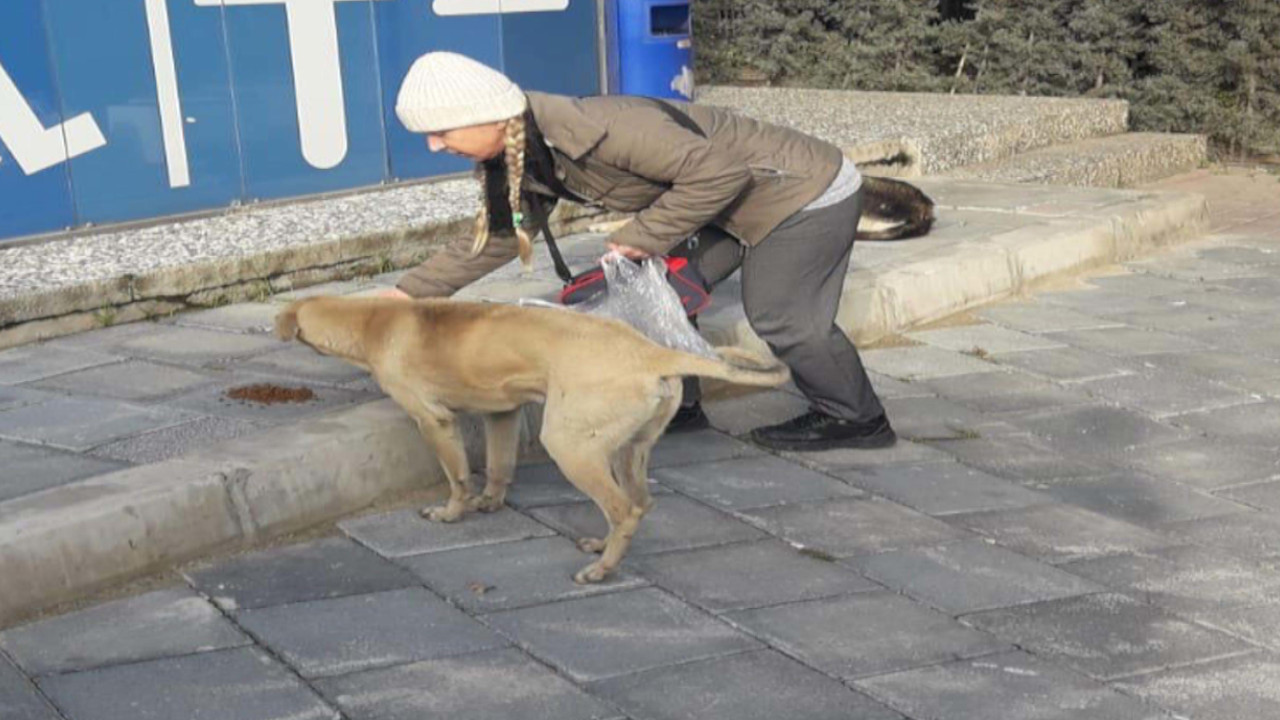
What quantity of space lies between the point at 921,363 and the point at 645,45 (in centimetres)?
447

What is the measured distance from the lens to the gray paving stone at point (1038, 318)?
7.07m

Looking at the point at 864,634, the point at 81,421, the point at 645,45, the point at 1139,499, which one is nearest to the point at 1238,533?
the point at 1139,499

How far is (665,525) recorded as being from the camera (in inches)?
180

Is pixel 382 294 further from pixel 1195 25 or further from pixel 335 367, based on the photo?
pixel 1195 25

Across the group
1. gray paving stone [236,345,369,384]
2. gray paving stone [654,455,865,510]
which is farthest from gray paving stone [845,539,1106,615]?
gray paving stone [236,345,369,384]

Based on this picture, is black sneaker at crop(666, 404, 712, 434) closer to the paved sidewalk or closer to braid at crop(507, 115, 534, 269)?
the paved sidewalk

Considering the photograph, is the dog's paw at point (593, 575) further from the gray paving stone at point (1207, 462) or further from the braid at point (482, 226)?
the gray paving stone at point (1207, 462)

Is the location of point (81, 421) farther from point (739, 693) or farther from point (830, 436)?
point (739, 693)

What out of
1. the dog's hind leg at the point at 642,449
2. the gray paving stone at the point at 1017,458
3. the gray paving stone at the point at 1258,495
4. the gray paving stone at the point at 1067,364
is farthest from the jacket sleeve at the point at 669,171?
the gray paving stone at the point at 1067,364

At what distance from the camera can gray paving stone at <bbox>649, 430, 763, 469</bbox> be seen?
5.18 metres

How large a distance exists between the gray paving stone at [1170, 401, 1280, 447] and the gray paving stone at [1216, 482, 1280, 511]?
0.48 meters

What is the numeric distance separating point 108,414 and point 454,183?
13.6 ft

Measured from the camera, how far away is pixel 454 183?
9109 mm

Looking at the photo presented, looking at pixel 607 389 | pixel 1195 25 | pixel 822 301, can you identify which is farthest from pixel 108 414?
pixel 1195 25
